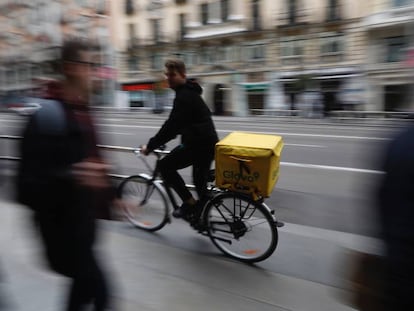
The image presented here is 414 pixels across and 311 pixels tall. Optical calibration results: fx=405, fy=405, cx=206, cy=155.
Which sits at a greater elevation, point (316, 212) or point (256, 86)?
point (256, 86)

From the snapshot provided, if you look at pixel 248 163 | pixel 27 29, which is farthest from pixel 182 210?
pixel 27 29

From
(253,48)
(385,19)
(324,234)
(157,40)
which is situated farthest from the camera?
(157,40)

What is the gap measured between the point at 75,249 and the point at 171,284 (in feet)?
4.19

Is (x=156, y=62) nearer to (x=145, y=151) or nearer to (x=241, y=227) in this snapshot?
(x=145, y=151)

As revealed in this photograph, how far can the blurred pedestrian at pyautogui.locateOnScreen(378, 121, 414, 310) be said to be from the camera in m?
1.14

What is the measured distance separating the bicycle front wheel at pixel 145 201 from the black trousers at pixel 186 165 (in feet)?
0.98

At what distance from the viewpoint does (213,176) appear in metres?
3.64

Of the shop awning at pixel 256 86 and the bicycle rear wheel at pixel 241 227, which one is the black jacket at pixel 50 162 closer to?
the bicycle rear wheel at pixel 241 227

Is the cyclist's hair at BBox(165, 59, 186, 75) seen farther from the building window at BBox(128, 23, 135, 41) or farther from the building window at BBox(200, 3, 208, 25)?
the building window at BBox(128, 23, 135, 41)

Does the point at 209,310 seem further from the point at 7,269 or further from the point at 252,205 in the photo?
the point at 7,269

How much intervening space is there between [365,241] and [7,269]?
2.89m

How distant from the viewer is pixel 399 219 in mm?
1159

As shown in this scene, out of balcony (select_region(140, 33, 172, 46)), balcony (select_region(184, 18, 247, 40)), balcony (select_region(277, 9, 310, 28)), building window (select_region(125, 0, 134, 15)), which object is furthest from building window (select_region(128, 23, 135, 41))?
balcony (select_region(277, 9, 310, 28))

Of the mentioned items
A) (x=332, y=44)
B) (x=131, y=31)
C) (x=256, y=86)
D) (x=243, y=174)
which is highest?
(x=131, y=31)
